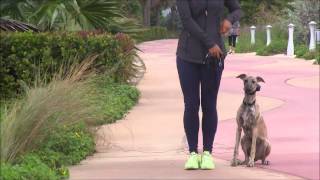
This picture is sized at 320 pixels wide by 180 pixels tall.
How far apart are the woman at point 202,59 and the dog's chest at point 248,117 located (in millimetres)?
310

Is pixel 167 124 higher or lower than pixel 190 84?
lower

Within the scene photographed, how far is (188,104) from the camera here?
6828 millimetres

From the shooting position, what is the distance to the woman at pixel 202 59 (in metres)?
6.55

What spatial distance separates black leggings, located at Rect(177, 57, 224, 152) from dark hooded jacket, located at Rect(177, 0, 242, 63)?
0.11 metres

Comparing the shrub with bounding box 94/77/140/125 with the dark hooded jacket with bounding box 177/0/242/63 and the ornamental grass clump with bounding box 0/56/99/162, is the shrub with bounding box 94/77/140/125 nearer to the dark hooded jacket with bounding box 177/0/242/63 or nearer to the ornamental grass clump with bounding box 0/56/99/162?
the ornamental grass clump with bounding box 0/56/99/162

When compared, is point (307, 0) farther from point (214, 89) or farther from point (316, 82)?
point (214, 89)

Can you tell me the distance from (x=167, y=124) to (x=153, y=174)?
380cm

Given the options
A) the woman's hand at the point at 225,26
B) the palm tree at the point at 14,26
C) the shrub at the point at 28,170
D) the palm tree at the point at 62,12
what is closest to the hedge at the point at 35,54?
the palm tree at the point at 14,26

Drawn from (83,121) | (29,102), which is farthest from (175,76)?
(29,102)

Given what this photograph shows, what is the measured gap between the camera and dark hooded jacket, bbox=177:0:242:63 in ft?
21.4

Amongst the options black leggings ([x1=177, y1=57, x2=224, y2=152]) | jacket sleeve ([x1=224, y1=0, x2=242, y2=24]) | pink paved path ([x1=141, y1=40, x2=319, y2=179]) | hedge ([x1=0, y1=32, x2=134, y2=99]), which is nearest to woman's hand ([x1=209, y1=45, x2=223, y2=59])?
black leggings ([x1=177, y1=57, x2=224, y2=152])

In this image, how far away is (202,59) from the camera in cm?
662

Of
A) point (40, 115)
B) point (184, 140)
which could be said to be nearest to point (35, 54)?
point (184, 140)

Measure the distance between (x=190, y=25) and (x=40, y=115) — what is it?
1662 mm
